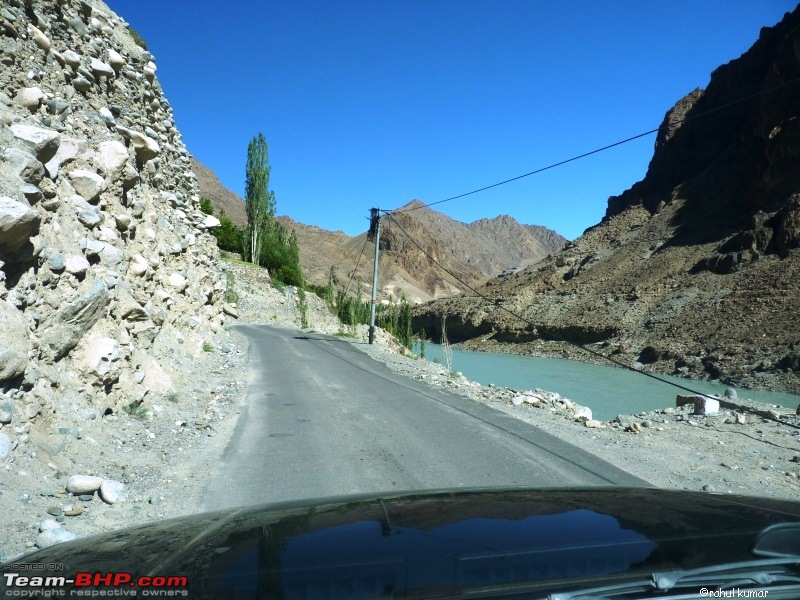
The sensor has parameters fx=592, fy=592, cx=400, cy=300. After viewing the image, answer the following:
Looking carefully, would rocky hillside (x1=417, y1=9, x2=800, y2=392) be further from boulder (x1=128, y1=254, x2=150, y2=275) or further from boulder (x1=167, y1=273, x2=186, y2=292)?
boulder (x1=128, y1=254, x2=150, y2=275)

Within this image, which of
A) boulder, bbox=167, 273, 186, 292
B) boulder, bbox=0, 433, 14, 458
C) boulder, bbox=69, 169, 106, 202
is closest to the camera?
boulder, bbox=0, 433, 14, 458

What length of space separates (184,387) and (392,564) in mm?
8937

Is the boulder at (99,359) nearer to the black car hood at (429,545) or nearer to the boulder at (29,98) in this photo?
the boulder at (29,98)

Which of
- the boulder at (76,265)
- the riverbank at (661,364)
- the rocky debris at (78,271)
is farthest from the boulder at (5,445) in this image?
the riverbank at (661,364)

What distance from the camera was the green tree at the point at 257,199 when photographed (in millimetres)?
59344

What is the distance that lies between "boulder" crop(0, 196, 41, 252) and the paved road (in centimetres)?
292

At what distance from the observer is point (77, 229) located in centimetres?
700

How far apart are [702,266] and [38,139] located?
6399cm

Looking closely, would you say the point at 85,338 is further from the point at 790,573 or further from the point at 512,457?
the point at 790,573

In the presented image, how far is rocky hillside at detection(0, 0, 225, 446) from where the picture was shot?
5445 millimetres

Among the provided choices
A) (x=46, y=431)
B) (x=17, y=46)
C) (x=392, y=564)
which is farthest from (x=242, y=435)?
(x=392, y=564)

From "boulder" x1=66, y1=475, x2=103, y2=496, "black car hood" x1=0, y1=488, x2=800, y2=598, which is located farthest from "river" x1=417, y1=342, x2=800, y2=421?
"black car hood" x1=0, y1=488, x2=800, y2=598

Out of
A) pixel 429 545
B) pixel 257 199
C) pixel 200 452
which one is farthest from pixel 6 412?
pixel 257 199

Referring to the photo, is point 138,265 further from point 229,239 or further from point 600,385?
point 229,239
